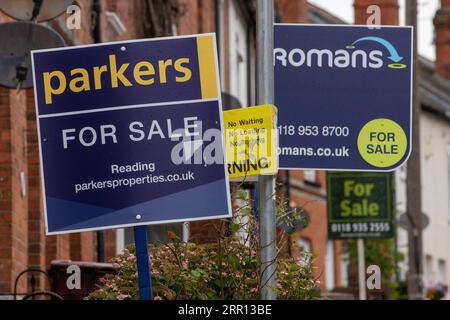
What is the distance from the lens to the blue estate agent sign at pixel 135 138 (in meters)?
9.12

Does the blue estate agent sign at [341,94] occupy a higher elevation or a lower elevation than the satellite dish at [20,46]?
lower

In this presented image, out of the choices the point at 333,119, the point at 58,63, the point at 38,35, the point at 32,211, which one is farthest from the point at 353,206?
the point at 58,63

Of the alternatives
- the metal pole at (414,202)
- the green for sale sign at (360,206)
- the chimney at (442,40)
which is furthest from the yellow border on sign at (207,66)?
the chimney at (442,40)

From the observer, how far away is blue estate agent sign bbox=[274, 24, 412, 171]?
37.3 feet

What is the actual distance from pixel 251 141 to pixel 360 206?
16480mm

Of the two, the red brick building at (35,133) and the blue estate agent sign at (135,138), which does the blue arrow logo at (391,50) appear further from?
the blue estate agent sign at (135,138)

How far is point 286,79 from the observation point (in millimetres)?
11461

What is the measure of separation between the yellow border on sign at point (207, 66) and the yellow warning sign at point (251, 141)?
0.47m

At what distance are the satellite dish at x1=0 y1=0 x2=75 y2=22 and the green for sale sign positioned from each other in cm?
1159

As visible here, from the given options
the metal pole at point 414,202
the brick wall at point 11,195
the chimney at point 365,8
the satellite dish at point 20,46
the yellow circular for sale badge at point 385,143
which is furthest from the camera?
the metal pole at point 414,202

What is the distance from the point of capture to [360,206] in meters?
26.1

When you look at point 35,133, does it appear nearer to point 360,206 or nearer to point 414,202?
point 360,206

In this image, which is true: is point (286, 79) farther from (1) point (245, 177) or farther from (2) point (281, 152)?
(1) point (245, 177)

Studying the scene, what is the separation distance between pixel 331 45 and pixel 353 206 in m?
14.9
